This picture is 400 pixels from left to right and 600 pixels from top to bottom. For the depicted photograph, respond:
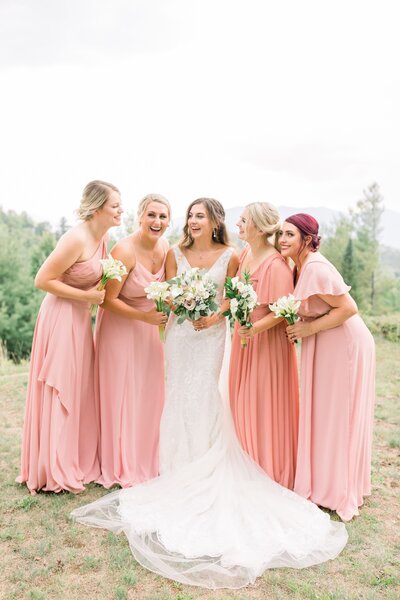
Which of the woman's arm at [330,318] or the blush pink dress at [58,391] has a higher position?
the woman's arm at [330,318]

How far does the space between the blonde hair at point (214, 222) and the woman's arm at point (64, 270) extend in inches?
42.7

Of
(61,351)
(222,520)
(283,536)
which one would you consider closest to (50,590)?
(222,520)

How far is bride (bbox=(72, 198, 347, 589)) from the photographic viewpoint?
429 cm

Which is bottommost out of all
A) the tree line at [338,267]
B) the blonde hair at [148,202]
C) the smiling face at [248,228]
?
the tree line at [338,267]

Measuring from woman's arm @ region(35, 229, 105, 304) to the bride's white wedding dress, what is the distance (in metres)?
1.00

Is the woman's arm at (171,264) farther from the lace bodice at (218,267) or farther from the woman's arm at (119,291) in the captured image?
the woman's arm at (119,291)

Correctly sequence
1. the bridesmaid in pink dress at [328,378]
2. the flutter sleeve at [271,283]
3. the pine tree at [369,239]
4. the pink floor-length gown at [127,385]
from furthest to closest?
the pine tree at [369,239] → the pink floor-length gown at [127,385] → the flutter sleeve at [271,283] → the bridesmaid in pink dress at [328,378]

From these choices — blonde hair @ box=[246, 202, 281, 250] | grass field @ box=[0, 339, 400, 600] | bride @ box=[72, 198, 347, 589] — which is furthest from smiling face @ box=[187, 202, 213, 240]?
grass field @ box=[0, 339, 400, 600]

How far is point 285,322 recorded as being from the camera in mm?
5535

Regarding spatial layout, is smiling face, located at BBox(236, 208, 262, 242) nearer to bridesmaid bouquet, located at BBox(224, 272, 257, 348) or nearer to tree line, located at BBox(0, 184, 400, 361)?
bridesmaid bouquet, located at BBox(224, 272, 257, 348)

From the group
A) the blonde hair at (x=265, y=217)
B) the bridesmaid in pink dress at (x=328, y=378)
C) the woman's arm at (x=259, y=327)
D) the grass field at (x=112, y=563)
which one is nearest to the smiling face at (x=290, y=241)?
the bridesmaid in pink dress at (x=328, y=378)

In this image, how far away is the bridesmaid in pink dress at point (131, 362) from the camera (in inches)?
223

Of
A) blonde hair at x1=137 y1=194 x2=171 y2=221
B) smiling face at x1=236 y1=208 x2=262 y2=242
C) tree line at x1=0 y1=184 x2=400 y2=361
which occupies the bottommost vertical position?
tree line at x1=0 y1=184 x2=400 y2=361

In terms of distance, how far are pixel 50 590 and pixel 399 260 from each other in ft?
434
